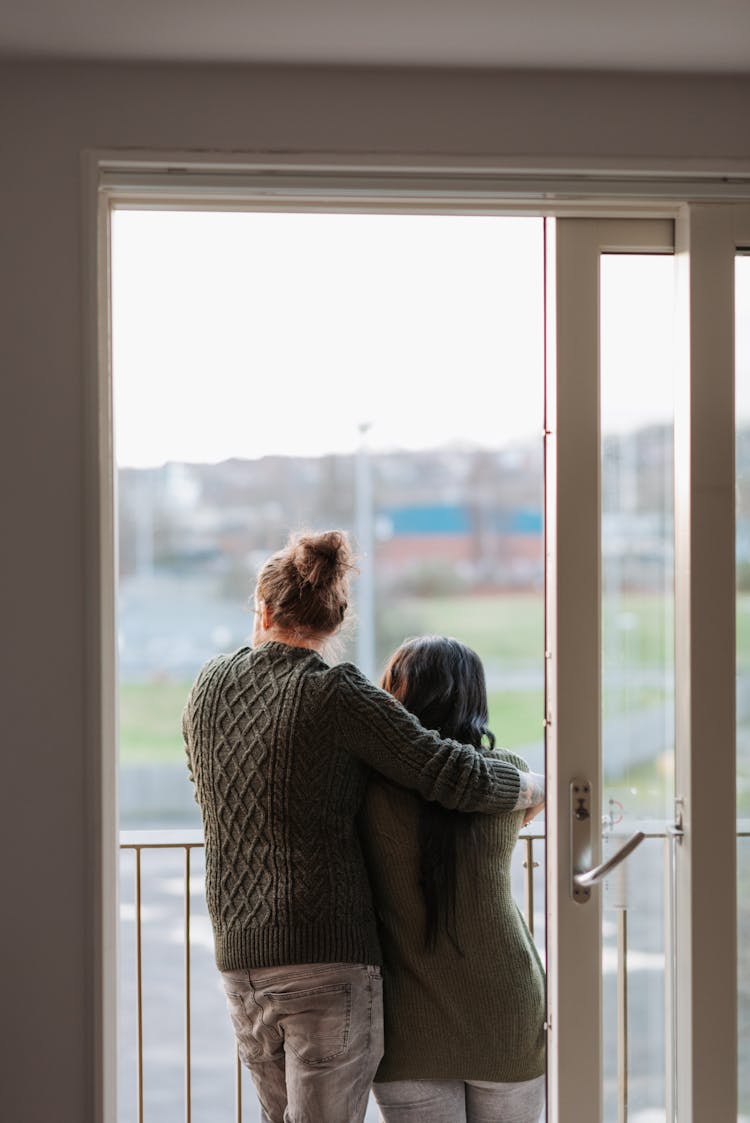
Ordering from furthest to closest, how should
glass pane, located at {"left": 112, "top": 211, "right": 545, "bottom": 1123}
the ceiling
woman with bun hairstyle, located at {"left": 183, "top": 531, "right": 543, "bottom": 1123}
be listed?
1. glass pane, located at {"left": 112, "top": 211, "right": 545, "bottom": 1123}
2. woman with bun hairstyle, located at {"left": 183, "top": 531, "right": 543, "bottom": 1123}
3. the ceiling

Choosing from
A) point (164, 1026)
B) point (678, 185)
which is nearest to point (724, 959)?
point (678, 185)

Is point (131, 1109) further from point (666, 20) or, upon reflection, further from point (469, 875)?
point (666, 20)

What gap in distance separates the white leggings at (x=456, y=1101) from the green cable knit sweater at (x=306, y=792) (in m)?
0.27

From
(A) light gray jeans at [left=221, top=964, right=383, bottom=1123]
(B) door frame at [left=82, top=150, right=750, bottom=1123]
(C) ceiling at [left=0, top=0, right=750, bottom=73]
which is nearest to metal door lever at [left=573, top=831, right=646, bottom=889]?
(A) light gray jeans at [left=221, top=964, right=383, bottom=1123]

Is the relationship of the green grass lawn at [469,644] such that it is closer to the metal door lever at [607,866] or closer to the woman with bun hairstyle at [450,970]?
the metal door lever at [607,866]

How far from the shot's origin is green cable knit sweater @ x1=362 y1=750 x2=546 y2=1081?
1.88 meters

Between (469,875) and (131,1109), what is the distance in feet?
10.8

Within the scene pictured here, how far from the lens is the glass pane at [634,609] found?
212 cm

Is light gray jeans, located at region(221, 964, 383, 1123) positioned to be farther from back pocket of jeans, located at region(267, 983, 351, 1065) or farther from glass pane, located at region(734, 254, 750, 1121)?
glass pane, located at region(734, 254, 750, 1121)

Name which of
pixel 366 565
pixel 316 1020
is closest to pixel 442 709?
pixel 316 1020

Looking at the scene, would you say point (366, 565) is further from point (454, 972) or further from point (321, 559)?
point (454, 972)

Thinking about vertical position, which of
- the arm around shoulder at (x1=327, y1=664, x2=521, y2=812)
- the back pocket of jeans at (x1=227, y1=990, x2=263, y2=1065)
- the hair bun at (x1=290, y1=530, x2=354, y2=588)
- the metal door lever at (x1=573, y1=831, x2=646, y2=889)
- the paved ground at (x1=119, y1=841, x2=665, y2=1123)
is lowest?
the paved ground at (x1=119, y1=841, x2=665, y2=1123)

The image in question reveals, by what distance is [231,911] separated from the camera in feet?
6.15

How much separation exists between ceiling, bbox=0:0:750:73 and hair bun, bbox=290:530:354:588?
88 centimetres
